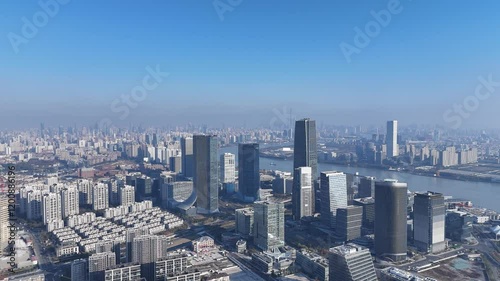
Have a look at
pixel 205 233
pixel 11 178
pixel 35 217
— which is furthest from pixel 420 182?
pixel 11 178

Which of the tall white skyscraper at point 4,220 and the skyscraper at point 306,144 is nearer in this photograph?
the tall white skyscraper at point 4,220

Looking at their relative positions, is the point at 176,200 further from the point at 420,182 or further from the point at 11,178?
the point at 420,182

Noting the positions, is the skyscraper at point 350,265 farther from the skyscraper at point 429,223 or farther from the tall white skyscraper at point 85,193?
the tall white skyscraper at point 85,193

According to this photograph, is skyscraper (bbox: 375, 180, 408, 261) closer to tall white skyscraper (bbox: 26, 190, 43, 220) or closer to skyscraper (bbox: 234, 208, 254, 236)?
skyscraper (bbox: 234, 208, 254, 236)

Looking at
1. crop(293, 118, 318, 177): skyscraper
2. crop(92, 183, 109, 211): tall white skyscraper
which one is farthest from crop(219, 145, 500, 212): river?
crop(92, 183, 109, 211): tall white skyscraper

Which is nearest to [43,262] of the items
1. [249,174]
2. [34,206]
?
[34,206]

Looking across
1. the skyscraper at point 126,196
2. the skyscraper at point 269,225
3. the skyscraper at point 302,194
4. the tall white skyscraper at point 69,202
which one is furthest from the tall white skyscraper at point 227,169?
the skyscraper at point 269,225
